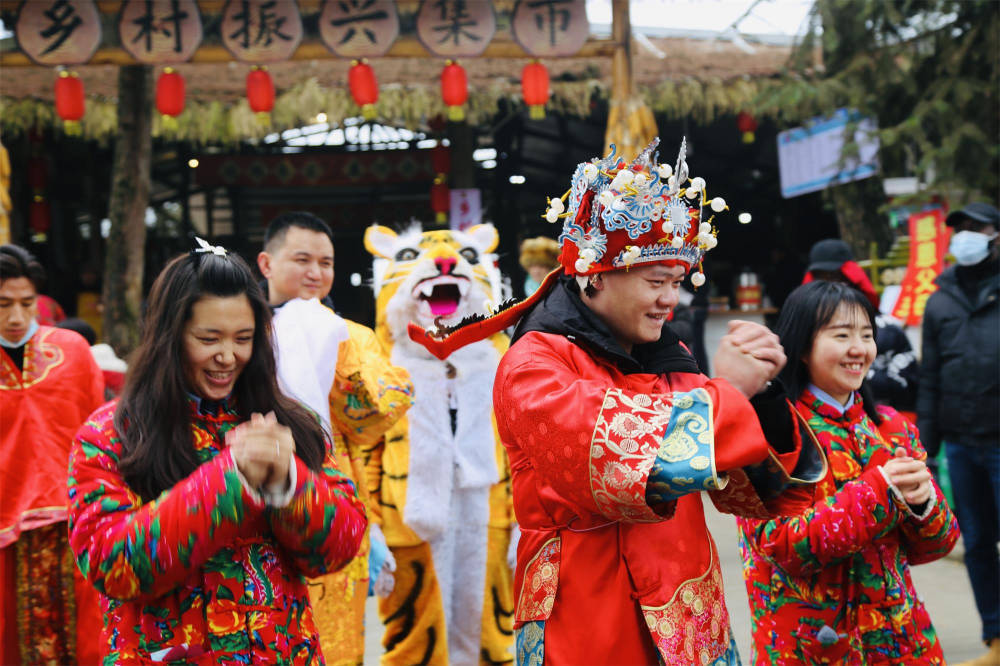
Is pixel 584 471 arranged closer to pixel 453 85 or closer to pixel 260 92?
pixel 453 85

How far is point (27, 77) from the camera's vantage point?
959 centimetres

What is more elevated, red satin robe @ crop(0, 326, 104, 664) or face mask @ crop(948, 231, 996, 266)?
face mask @ crop(948, 231, 996, 266)

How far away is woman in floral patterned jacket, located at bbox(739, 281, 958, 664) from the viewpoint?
2459 mm

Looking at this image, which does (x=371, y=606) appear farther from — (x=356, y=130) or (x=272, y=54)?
(x=356, y=130)

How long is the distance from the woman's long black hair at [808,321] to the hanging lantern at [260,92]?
21.0 feet

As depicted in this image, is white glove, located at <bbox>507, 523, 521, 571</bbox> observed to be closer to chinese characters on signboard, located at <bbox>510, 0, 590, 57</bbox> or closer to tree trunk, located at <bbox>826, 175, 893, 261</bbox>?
chinese characters on signboard, located at <bbox>510, 0, 590, 57</bbox>

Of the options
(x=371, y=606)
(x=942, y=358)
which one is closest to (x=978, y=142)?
(x=942, y=358)

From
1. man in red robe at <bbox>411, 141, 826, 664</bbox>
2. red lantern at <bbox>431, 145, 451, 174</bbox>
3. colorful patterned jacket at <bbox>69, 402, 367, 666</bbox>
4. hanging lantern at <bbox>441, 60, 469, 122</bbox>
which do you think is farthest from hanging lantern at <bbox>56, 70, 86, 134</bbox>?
man in red robe at <bbox>411, 141, 826, 664</bbox>

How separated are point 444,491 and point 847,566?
71.1 inches

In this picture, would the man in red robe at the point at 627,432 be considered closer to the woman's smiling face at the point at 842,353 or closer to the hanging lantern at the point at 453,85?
the woman's smiling face at the point at 842,353

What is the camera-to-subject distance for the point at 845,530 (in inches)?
96.0

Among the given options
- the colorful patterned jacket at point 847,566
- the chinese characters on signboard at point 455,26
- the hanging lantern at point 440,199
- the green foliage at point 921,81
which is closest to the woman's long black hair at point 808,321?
the colorful patterned jacket at point 847,566

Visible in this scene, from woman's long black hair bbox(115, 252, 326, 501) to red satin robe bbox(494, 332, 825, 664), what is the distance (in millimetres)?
502

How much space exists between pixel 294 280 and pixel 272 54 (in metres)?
4.46
